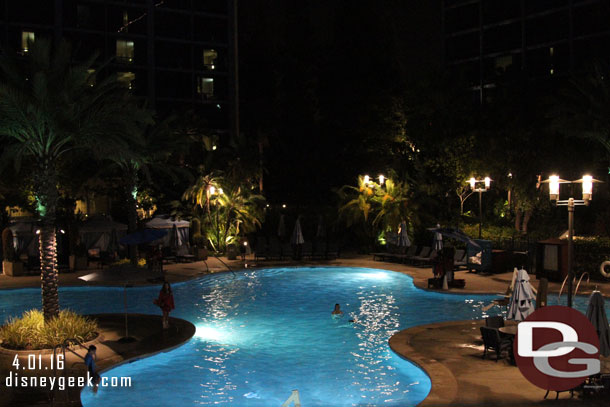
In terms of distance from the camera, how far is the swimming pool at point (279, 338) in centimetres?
1247

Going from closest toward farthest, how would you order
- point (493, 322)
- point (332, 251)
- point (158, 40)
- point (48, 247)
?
point (493, 322)
point (48, 247)
point (332, 251)
point (158, 40)

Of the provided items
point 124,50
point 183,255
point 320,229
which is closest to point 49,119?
point 183,255

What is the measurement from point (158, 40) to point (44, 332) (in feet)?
178

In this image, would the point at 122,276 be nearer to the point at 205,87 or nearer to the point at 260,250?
the point at 260,250

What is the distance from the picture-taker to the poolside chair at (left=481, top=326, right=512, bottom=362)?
43.1ft

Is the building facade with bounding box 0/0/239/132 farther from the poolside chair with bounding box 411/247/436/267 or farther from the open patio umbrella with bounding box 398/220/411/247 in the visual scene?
the poolside chair with bounding box 411/247/436/267

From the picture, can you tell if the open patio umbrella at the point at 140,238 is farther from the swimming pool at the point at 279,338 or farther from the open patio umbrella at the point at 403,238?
the open patio umbrella at the point at 403,238

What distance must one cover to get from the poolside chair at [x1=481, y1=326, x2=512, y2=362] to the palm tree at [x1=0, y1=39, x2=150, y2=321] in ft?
36.7

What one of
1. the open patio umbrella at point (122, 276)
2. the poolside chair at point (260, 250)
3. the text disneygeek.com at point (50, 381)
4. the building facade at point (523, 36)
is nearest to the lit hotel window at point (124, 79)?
the open patio umbrella at point (122, 276)

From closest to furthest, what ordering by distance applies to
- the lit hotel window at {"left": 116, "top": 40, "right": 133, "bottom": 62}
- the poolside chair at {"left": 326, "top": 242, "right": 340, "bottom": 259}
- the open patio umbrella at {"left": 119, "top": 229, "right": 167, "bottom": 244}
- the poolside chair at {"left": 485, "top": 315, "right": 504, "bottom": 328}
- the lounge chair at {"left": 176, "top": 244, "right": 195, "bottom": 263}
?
the poolside chair at {"left": 485, "top": 315, "right": 504, "bottom": 328} → the open patio umbrella at {"left": 119, "top": 229, "right": 167, "bottom": 244} → the lounge chair at {"left": 176, "top": 244, "right": 195, "bottom": 263} → the poolside chair at {"left": 326, "top": 242, "right": 340, "bottom": 259} → the lit hotel window at {"left": 116, "top": 40, "right": 133, "bottom": 62}

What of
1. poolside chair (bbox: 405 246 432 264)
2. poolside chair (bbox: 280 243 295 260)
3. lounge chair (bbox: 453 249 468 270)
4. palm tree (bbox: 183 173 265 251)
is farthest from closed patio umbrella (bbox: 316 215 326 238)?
lounge chair (bbox: 453 249 468 270)

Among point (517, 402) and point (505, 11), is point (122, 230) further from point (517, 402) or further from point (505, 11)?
point (505, 11)

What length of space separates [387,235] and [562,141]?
46.1ft

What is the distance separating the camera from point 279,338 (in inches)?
666
